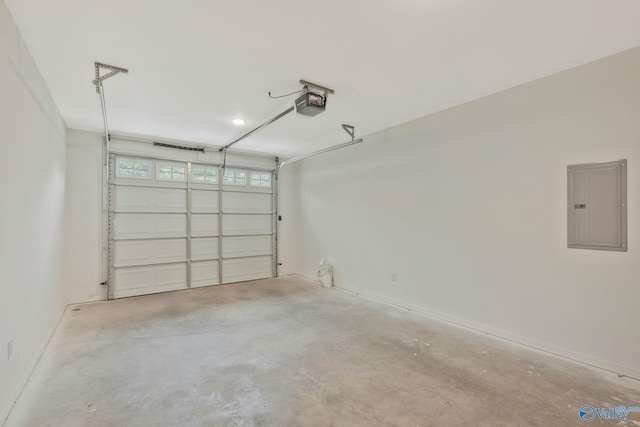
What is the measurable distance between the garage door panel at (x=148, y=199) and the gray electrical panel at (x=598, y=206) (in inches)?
226

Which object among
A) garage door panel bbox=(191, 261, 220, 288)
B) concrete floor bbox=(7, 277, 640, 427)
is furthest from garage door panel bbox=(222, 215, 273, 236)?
concrete floor bbox=(7, 277, 640, 427)

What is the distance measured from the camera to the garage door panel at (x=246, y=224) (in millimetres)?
6094

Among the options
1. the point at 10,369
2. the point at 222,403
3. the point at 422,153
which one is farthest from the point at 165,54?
the point at 422,153

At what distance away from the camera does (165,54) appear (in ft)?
8.05

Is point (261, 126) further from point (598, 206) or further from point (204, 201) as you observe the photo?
point (598, 206)

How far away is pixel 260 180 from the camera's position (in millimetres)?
6559

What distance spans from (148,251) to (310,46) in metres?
4.63

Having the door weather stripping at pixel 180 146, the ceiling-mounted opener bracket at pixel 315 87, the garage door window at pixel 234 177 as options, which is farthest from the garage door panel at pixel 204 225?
the ceiling-mounted opener bracket at pixel 315 87

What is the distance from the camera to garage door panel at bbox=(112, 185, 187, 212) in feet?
16.5

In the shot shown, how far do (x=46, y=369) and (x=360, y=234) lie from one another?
4167 millimetres

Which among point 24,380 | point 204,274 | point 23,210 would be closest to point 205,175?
point 204,274

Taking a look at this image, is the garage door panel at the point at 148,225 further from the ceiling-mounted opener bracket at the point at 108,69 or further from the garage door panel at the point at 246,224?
the ceiling-mounted opener bracket at the point at 108,69
